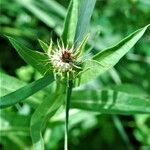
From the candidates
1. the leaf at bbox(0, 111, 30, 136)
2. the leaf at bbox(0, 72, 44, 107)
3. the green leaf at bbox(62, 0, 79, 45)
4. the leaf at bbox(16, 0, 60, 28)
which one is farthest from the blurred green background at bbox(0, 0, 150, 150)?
the green leaf at bbox(62, 0, 79, 45)

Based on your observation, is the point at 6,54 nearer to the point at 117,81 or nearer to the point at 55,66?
the point at 117,81

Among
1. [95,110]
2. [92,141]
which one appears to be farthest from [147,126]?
[95,110]

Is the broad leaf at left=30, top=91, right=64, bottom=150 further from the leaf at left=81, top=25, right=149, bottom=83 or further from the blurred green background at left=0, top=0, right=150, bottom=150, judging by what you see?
the blurred green background at left=0, top=0, right=150, bottom=150

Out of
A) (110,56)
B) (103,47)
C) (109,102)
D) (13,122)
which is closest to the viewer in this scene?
(110,56)

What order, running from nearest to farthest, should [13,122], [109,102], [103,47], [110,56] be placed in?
[110,56], [109,102], [13,122], [103,47]

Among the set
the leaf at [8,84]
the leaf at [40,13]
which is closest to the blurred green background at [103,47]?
the leaf at [40,13]

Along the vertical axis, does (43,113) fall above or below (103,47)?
below

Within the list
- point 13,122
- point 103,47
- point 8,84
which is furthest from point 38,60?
point 103,47

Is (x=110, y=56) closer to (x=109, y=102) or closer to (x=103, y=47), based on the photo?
(x=109, y=102)
